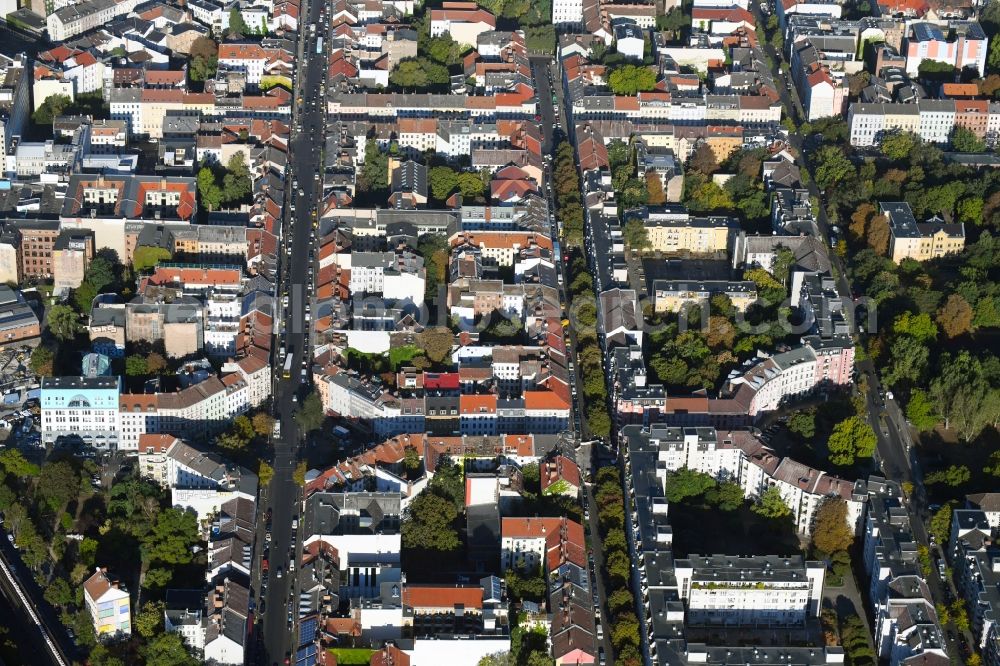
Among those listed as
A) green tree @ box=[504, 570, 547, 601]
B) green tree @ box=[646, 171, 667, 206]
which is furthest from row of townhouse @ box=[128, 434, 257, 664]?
green tree @ box=[646, 171, 667, 206]

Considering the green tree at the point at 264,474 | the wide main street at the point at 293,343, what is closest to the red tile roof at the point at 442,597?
the wide main street at the point at 293,343

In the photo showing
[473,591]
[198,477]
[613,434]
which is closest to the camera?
[473,591]

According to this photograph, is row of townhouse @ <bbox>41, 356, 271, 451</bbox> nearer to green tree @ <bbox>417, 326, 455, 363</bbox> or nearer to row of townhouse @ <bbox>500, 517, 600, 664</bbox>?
green tree @ <bbox>417, 326, 455, 363</bbox>

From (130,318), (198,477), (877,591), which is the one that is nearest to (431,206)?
(130,318)

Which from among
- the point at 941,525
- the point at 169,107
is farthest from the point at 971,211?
the point at 169,107

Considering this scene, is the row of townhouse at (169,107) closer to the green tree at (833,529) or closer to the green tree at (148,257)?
the green tree at (148,257)

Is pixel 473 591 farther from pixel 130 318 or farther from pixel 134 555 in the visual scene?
pixel 130 318
